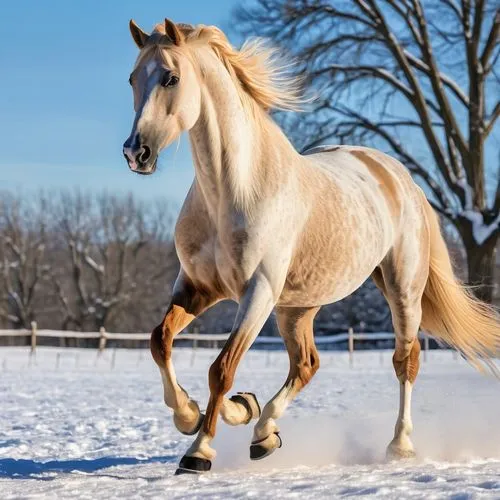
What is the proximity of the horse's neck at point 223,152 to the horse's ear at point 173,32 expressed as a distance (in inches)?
9.8

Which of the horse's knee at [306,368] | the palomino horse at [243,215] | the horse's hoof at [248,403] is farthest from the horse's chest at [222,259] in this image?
the horse's knee at [306,368]

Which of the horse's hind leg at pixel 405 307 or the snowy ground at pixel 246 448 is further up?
the horse's hind leg at pixel 405 307

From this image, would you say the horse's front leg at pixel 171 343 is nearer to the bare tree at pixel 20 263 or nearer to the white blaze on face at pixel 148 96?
the white blaze on face at pixel 148 96

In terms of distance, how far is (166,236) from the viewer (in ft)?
167

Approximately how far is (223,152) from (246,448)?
1965 mm

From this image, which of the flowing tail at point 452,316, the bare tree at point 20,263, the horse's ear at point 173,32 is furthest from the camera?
the bare tree at point 20,263

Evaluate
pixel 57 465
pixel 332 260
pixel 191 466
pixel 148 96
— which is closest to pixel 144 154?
pixel 148 96

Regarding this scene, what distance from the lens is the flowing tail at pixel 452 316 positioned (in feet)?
19.6

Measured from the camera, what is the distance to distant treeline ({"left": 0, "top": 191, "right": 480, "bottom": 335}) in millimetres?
45812

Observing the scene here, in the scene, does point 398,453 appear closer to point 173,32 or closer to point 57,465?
point 57,465

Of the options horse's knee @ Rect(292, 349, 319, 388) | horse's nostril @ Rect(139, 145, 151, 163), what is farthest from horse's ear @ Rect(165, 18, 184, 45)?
horse's knee @ Rect(292, 349, 319, 388)

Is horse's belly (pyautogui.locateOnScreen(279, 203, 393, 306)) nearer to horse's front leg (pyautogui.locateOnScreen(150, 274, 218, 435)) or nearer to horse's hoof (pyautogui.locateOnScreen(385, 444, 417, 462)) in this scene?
horse's front leg (pyautogui.locateOnScreen(150, 274, 218, 435))

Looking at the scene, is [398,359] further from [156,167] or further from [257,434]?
[156,167]

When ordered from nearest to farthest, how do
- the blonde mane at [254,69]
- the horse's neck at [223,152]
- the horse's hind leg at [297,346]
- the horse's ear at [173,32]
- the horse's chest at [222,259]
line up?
the horse's ear at [173,32] → the horse's chest at [222,259] → the horse's neck at [223,152] → the blonde mane at [254,69] → the horse's hind leg at [297,346]
